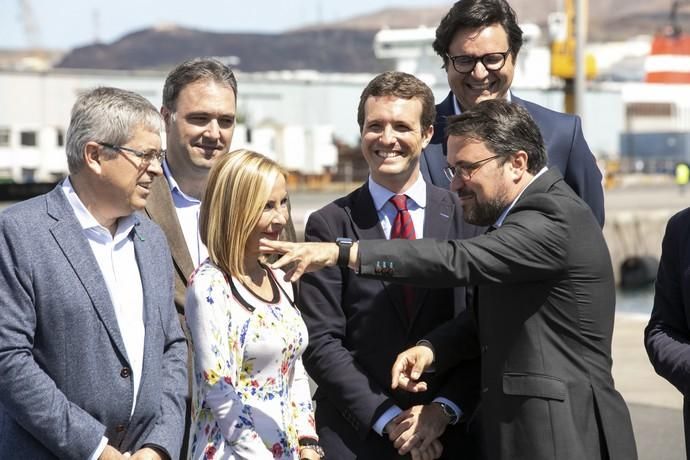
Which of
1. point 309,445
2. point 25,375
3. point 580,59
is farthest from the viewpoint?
point 580,59

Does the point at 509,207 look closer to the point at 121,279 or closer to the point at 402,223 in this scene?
the point at 402,223

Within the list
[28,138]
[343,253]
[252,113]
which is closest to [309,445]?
[343,253]

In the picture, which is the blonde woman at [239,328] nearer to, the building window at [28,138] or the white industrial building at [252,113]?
the white industrial building at [252,113]

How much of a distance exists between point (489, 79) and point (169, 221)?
1.38 m

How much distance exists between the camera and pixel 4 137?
70500 mm

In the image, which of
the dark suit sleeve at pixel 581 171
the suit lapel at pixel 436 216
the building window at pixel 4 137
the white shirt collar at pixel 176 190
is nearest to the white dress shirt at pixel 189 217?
the white shirt collar at pixel 176 190

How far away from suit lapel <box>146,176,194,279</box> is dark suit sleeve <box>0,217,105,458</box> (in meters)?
1.02

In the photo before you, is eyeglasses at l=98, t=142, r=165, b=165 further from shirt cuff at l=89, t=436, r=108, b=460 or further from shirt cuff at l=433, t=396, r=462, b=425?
shirt cuff at l=433, t=396, r=462, b=425

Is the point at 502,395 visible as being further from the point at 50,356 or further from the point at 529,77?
the point at 529,77

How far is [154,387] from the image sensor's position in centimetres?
396

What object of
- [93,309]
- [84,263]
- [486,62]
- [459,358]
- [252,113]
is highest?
[252,113]

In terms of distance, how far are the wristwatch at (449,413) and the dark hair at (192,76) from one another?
1589 mm

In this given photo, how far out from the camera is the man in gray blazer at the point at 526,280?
3.84 meters

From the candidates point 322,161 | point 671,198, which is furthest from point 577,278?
point 322,161
